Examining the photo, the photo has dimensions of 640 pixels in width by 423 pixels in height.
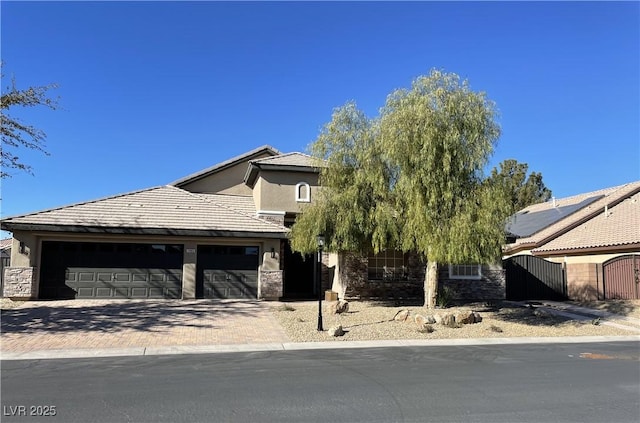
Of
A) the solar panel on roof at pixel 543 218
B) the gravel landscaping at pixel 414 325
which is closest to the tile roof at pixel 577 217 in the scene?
the solar panel on roof at pixel 543 218

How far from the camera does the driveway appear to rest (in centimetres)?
1174

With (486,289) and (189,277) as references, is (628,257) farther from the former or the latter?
(189,277)

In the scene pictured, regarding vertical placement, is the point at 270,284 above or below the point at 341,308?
above

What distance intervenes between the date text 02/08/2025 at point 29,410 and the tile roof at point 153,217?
12.9m

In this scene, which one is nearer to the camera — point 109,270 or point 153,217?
point 109,270

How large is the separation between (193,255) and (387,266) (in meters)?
7.76

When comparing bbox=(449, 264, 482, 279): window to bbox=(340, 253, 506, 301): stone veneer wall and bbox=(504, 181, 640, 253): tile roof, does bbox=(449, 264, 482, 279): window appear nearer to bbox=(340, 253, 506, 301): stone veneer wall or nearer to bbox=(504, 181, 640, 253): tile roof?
bbox=(340, 253, 506, 301): stone veneer wall

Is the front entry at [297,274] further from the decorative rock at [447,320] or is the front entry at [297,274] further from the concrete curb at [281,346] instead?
the concrete curb at [281,346]

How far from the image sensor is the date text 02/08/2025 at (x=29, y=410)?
609cm

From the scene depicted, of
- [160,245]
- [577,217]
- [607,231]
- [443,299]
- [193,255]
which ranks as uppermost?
[577,217]

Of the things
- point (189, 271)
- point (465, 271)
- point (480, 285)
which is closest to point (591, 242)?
point (480, 285)

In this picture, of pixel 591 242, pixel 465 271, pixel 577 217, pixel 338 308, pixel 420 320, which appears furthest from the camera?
pixel 577 217

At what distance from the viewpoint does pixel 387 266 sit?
67.5ft

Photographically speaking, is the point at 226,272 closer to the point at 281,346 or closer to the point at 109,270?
the point at 109,270
